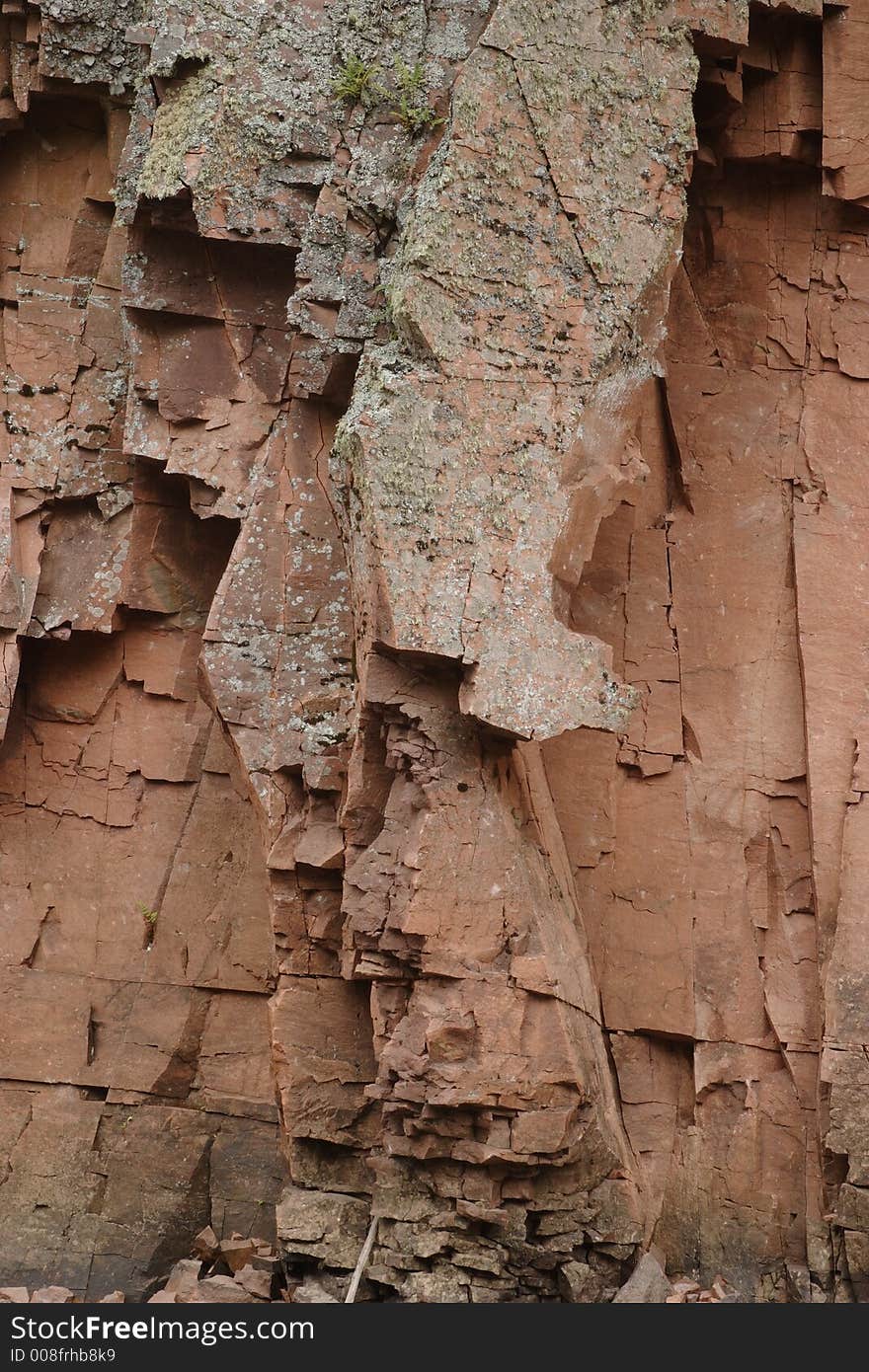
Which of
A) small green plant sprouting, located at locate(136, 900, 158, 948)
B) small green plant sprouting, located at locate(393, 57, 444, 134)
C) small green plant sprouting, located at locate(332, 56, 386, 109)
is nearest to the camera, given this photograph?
small green plant sprouting, located at locate(393, 57, 444, 134)

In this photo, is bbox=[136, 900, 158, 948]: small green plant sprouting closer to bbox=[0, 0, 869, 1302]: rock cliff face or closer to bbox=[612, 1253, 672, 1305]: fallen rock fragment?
bbox=[0, 0, 869, 1302]: rock cliff face

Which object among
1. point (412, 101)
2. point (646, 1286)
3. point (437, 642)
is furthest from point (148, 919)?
point (412, 101)

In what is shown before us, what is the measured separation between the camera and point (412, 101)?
13.0 m

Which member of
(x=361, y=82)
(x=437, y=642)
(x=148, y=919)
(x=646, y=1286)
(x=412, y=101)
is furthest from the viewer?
(x=148, y=919)

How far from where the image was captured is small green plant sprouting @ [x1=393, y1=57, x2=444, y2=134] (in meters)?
12.9

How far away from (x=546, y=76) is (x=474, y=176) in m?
0.80

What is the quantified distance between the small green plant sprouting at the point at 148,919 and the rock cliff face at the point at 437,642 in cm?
5

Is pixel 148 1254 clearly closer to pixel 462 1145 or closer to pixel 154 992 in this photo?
pixel 154 992

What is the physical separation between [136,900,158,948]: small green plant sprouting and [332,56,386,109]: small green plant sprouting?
18.8 feet

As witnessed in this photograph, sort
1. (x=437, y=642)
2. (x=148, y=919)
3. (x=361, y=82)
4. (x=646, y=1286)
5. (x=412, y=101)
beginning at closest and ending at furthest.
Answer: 1. (x=437, y=642)
2. (x=646, y=1286)
3. (x=412, y=101)
4. (x=361, y=82)
5. (x=148, y=919)

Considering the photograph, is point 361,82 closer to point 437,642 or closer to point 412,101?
point 412,101

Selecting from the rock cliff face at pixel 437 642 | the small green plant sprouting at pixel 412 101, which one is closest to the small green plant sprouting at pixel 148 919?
the rock cliff face at pixel 437 642

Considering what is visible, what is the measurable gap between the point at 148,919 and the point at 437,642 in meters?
3.83

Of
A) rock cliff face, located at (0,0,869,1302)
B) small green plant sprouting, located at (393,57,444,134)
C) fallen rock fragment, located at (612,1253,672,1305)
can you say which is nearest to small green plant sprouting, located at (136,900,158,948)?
rock cliff face, located at (0,0,869,1302)
